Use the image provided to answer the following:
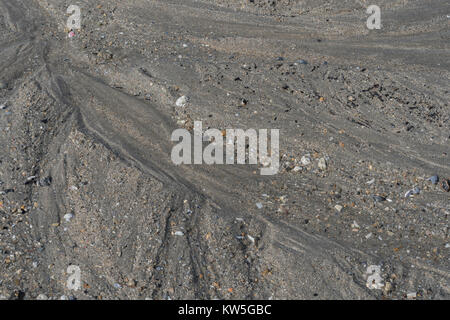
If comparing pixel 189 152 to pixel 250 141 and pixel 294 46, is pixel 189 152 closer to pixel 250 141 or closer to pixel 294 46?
pixel 250 141

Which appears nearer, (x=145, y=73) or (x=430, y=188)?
(x=430, y=188)

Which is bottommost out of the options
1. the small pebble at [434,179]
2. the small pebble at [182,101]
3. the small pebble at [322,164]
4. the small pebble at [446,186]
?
the small pebble at [446,186]

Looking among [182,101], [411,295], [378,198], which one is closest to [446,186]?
[378,198]

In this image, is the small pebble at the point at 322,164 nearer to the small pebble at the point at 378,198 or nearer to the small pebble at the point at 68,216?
the small pebble at the point at 378,198

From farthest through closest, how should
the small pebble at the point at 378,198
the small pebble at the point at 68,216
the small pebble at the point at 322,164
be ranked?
the small pebble at the point at 322,164, the small pebble at the point at 378,198, the small pebble at the point at 68,216

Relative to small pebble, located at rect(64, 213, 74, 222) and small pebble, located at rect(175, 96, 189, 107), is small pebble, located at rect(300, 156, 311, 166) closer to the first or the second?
small pebble, located at rect(175, 96, 189, 107)

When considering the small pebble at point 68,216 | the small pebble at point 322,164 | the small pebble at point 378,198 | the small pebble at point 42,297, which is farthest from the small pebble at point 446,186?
the small pebble at point 42,297

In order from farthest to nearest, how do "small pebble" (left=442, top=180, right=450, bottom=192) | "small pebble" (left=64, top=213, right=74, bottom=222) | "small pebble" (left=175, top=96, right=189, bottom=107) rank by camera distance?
1. "small pebble" (left=175, top=96, right=189, bottom=107)
2. "small pebble" (left=442, top=180, right=450, bottom=192)
3. "small pebble" (left=64, top=213, right=74, bottom=222)

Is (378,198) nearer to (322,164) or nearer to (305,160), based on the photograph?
(322,164)

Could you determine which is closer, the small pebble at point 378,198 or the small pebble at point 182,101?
the small pebble at point 378,198

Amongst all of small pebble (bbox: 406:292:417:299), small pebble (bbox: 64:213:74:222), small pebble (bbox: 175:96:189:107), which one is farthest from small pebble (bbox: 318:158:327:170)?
small pebble (bbox: 64:213:74:222)
